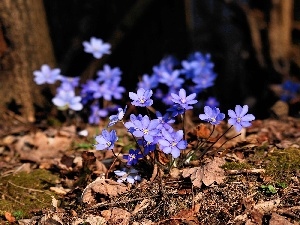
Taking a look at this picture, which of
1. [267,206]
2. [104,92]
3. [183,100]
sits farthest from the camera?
[104,92]

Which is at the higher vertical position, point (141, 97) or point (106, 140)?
point (141, 97)

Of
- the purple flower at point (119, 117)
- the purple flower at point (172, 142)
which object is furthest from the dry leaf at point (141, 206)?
the purple flower at point (119, 117)

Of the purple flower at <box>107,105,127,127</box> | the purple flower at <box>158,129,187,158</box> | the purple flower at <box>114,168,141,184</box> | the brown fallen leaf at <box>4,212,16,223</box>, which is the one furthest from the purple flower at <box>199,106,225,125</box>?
the brown fallen leaf at <box>4,212,16,223</box>

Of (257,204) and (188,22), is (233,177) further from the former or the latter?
(188,22)

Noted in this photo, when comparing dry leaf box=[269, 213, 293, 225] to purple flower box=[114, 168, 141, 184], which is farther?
purple flower box=[114, 168, 141, 184]

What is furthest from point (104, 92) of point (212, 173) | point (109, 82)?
point (212, 173)

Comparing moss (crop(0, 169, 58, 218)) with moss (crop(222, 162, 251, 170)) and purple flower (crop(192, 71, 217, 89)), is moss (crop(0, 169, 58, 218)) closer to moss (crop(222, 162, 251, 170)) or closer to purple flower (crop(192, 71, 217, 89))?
moss (crop(222, 162, 251, 170))

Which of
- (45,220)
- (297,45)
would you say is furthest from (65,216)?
(297,45)

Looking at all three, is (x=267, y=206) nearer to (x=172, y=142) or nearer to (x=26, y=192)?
(x=172, y=142)
